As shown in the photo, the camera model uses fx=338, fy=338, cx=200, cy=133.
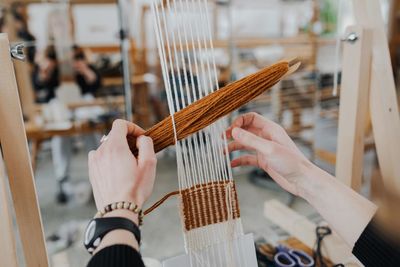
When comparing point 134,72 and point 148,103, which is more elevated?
point 134,72

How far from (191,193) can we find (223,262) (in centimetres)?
16

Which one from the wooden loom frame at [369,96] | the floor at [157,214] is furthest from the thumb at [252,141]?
the floor at [157,214]

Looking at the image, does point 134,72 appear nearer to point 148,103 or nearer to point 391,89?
point 148,103

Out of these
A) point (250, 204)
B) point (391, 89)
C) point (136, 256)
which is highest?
point (391, 89)

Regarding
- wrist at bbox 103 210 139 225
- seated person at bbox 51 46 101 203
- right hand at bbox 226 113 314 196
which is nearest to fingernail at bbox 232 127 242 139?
right hand at bbox 226 113 314 196

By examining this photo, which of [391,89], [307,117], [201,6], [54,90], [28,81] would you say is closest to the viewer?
[201,6]

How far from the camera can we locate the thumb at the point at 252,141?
619mm

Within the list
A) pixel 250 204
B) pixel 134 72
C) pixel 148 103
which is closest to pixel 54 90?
pixel 134 72

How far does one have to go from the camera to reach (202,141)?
2.13 feet

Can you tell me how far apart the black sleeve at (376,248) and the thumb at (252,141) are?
0.23m

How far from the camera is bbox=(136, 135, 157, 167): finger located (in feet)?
1.82

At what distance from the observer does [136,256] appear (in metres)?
0.48

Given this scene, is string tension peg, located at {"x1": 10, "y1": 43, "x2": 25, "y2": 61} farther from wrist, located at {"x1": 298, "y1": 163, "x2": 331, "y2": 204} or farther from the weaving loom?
wrist, located at {"x1": 298, "y1": 163, "x2": 331, "y2": 204}

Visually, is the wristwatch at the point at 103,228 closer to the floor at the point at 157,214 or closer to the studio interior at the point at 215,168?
the studio interior at the point at 215,168
